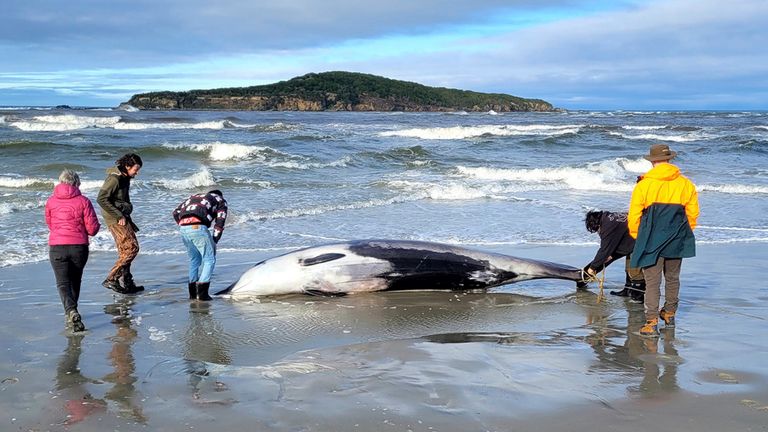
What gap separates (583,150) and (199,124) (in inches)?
1255

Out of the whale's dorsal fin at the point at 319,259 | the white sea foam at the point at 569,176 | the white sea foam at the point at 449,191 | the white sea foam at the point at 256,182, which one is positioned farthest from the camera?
the white sea foam at the point at 569,176

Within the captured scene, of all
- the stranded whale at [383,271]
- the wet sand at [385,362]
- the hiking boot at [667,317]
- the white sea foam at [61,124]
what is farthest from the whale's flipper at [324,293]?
the white sea foam at [61,124]

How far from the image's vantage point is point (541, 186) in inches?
865

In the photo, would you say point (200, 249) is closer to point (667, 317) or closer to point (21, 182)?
point (667, 317)

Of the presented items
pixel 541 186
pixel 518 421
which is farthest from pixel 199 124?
pixel 518 421

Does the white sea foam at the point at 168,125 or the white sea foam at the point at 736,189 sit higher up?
the white sea foam at the point at 168,125

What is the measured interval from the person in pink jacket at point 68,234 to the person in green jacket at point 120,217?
5.38 ft

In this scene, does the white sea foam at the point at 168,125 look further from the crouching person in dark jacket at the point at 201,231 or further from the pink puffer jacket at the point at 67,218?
the pink puffer jacket at the point at 67,218

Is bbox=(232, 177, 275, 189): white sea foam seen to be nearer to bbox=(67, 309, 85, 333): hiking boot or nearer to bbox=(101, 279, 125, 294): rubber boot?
bbox=(101, 279, 125, 294): rubber boot

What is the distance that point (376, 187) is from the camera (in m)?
21.0

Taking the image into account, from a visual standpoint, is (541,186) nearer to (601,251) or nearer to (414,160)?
(414,160)

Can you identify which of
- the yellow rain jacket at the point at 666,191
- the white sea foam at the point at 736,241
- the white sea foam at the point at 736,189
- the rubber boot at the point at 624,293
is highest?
the yellow rain jacket at the point at 666,191

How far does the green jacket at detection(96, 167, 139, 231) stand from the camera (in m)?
8.78

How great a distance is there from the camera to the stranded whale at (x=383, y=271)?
8.94 m
